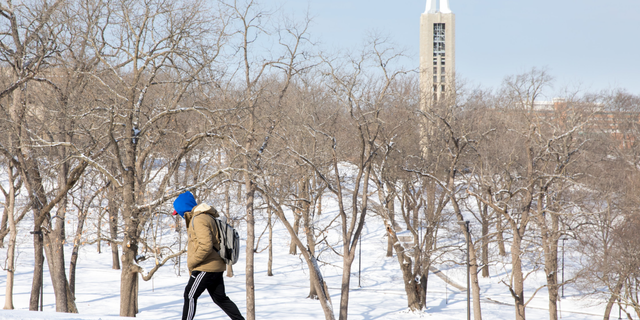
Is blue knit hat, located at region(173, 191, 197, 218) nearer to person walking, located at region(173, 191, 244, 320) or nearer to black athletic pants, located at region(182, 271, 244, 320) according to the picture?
person walking, located at region(173, 191, 244, 320)

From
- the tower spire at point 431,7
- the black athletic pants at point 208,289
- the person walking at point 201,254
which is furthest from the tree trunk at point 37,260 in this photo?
the tower spire at point 431,7

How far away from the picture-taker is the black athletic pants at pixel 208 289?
5.00m

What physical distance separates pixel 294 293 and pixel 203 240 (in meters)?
23.2

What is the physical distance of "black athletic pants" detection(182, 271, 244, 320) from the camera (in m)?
5.00

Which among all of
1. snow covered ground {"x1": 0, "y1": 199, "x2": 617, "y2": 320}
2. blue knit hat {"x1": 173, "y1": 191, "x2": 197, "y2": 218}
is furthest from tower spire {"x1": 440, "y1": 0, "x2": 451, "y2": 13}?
blue knit hat {"x1": 173, "y1": 191, "x2": 197, "y2": 218}

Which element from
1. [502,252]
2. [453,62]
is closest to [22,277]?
[502,252]

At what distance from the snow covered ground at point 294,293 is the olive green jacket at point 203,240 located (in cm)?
1492

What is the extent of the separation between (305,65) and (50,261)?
10.3m

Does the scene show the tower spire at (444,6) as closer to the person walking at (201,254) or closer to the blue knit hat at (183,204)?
the blue knit hat at (183,204)

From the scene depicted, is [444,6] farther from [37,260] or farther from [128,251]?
[128,251]

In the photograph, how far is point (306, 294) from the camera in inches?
1060

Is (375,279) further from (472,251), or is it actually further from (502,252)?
(472,251)

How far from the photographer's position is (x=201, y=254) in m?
4.80

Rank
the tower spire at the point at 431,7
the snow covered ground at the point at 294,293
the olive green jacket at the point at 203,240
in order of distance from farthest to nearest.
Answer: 1. the tower spire at the point at 431,7
2. the snow covered ground at the point at 294,293
3. the olive green jacket at the point at 203,240
